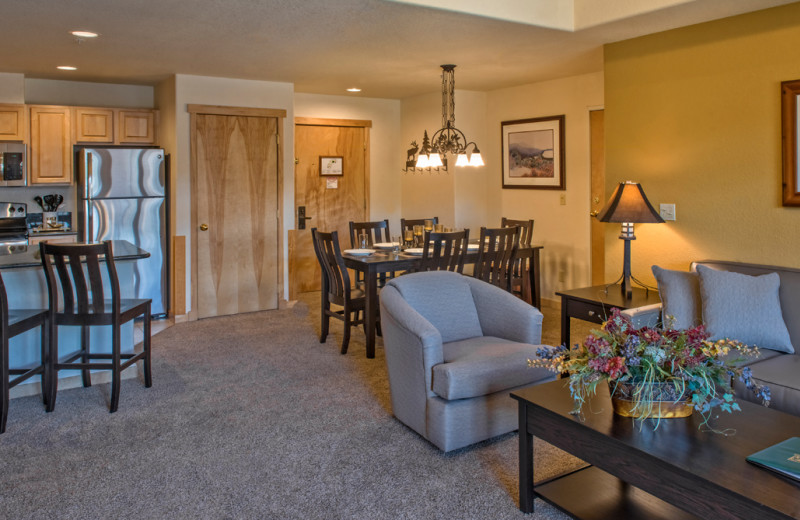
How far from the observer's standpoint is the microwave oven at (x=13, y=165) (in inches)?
223

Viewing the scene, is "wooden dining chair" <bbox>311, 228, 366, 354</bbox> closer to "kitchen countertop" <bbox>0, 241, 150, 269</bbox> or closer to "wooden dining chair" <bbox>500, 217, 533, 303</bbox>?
"kitchen countertop" <bbox>0, 241, 150, 269</bbox>

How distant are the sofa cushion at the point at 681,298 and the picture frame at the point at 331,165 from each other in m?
4.61

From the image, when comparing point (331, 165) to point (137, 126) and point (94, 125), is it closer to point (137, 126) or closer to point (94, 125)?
point (137, 126)

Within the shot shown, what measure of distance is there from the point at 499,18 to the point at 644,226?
1.78 m

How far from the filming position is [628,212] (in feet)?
13.3

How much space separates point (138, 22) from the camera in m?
3.95

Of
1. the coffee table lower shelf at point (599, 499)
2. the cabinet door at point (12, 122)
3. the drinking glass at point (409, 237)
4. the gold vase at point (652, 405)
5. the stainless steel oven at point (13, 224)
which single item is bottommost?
the coffee table lower shelf at point (599, 499)

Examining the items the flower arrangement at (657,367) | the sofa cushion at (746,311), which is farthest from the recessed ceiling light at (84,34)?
the sofa cushion at (746,311)

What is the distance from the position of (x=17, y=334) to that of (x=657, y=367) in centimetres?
324

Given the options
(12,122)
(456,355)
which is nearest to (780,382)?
(456,355)

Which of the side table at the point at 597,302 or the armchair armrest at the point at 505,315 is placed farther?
the side table at the point at 597,302

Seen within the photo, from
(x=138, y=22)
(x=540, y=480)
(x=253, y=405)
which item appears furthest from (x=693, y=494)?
(x=138, y=22)

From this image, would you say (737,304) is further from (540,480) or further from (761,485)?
(761,485)

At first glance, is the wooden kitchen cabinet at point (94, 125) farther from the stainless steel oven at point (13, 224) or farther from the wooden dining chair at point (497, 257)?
the wooden dining chair at point (497, 257)
